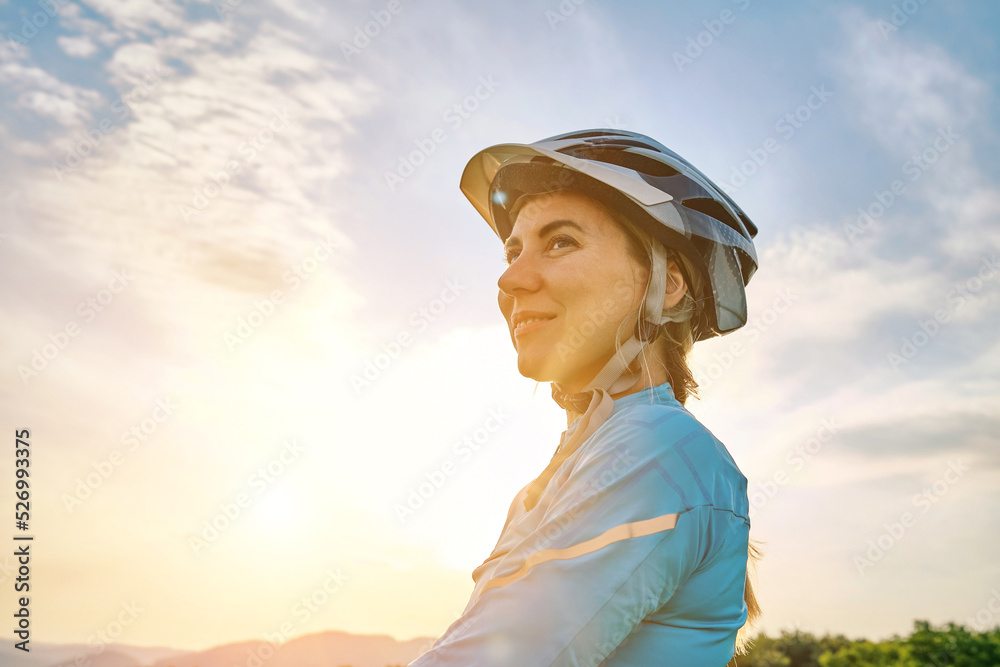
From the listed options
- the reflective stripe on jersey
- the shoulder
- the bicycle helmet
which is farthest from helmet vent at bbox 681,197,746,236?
the reflective stripe on jersey

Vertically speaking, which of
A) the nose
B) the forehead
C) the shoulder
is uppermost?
the forehead

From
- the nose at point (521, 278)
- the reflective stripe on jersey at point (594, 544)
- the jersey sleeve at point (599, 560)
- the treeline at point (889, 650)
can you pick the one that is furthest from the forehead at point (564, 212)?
the treeline at point (889, 650)

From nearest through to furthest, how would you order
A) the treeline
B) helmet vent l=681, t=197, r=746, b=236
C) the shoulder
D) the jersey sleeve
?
the jersey sleeve, the shoulder, helmet vent l=681, t=197, r=746, b=236, the treeline

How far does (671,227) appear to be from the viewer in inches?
131

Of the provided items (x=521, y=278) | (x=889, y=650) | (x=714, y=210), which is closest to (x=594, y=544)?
(x=521, y=278)

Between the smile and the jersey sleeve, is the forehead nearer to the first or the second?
the smile

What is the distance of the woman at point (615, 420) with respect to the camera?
198 centimetres

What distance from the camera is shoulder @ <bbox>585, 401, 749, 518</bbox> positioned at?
2219 millimetres

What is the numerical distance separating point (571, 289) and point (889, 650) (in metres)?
19.1

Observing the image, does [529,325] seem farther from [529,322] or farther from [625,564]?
[625,564]

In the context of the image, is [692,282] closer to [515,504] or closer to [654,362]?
[654,362]

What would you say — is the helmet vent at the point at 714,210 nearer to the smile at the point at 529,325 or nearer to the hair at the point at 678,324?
the hair at the point at 678,324

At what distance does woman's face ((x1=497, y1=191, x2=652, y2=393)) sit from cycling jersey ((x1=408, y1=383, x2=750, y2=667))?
2.26ft

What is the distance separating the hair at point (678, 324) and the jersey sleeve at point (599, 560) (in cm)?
103
